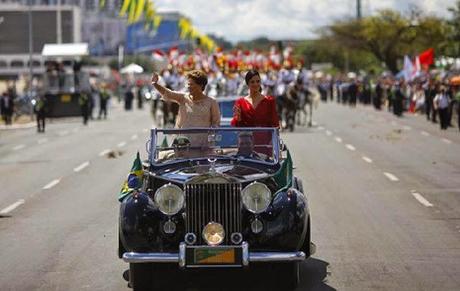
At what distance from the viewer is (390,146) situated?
31.8 m

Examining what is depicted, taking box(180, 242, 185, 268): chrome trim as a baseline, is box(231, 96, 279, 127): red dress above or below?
above

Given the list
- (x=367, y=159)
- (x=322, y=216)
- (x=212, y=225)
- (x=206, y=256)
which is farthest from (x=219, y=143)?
(x=367, y=159)

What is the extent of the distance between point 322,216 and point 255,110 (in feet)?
12.1

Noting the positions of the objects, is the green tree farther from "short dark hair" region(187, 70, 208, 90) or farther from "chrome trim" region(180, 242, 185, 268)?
"chrome trim" region(180, 242, 185, 268)

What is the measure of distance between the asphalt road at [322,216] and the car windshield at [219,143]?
3.94ft

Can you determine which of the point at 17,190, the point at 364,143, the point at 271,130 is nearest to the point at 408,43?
the point at 364,143

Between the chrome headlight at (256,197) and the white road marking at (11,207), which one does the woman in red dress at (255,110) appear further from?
the white road marking at (11,207)

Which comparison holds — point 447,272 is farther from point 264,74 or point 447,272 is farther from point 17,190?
point 264,74

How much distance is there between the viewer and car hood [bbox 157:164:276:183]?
393 inches

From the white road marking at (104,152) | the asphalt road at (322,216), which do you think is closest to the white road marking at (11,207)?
the asphalt road at (322,216)

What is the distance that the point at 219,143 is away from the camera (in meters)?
11.4

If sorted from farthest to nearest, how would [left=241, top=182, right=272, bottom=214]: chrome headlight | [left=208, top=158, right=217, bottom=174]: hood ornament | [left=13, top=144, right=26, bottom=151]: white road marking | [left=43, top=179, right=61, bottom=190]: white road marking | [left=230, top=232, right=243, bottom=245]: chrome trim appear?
[left=13, top=144, right=26, bottom=151]: white road marking → [left=43, top=179, right=61, bottom=190]: white road marking → [left=208, top=158, right=217, bottom=174]: hood ornament → [left=241, top=182, right=272, bottom=214]: chrome headlight → [left=230, top=232, right=243, bottom=245]: chrome trim

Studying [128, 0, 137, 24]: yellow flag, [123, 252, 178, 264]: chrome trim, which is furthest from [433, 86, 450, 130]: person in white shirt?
[123, 252, 178, 264]: chrome trim

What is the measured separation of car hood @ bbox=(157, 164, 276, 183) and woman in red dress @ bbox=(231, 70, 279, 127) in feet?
5.03
